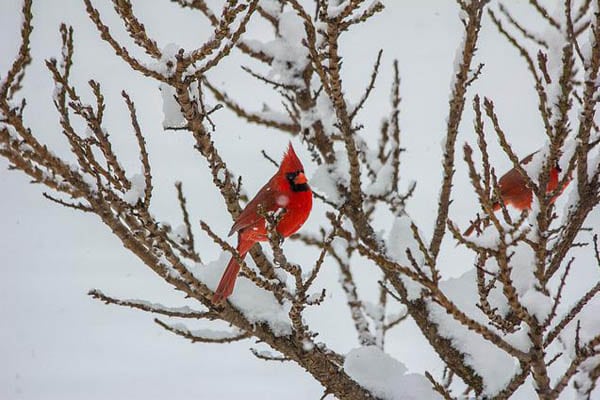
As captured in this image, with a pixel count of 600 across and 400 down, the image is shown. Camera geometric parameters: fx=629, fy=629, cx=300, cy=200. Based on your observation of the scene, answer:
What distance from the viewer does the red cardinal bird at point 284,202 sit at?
3180mm

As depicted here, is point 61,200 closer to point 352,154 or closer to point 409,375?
point 352,154

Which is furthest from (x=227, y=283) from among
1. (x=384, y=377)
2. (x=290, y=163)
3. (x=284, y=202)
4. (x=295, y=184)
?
(x=290, y=163)

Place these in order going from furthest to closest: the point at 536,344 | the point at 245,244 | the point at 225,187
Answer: the point at 245,244, the point at 225,187, the point at 536,344

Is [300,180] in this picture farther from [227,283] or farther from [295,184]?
[227,283]

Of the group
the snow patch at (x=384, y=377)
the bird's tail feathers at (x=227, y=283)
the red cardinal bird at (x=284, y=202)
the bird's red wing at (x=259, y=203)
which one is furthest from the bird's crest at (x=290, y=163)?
the snow patch at (x=384, y=377)

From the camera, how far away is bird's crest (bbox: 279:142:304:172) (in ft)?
12.5

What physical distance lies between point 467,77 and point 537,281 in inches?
40.1

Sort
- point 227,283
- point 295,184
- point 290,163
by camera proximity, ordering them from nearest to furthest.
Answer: point 227,283 → point 295,184 → point 290,163

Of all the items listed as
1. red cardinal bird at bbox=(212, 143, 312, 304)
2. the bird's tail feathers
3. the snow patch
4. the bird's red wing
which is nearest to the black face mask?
red cardinal bird at bbox=(212, 143, 312, 304)

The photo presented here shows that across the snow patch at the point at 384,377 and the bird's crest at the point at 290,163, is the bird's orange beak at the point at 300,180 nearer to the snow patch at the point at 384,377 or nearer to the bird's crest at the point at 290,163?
the bird's crest at the point at 290,163

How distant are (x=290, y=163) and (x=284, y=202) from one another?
0.39 m

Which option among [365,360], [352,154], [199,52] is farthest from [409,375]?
[199,52]

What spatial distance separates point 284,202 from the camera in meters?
3.53

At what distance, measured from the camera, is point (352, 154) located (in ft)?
8.90
